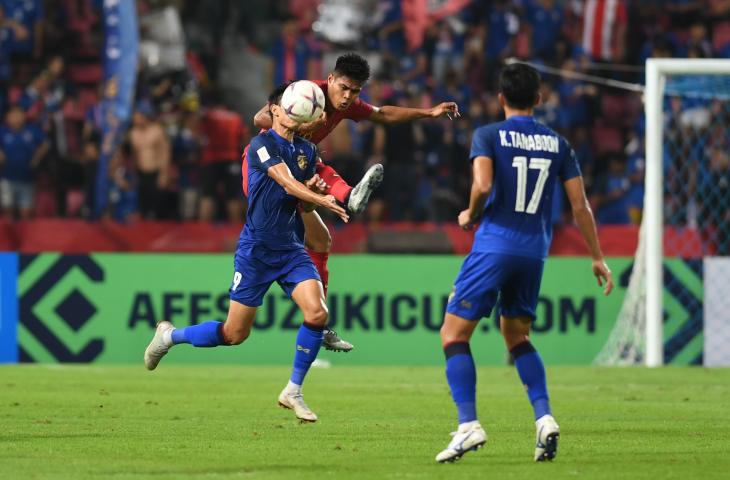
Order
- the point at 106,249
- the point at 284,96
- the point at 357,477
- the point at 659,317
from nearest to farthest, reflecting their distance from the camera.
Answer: the point at 357,477
the point at 284,96
the point at 659,317
the point at 106,249

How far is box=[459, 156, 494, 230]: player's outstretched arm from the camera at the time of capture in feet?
23.3

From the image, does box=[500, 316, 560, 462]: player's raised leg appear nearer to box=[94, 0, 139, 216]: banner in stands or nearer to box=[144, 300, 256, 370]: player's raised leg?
box=[144, 300, 256, 370]: player's raised leg

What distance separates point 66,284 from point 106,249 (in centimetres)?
156

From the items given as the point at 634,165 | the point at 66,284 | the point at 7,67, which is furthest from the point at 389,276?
the point at 7,67

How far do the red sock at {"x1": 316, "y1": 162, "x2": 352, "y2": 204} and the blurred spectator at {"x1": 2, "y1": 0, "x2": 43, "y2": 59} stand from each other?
11.5m

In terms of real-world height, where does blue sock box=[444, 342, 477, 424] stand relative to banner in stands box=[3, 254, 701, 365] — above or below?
A: above

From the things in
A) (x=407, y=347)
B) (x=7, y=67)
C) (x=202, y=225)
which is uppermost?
(x=7, y=67)

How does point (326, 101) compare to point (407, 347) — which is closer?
point (326, 101)

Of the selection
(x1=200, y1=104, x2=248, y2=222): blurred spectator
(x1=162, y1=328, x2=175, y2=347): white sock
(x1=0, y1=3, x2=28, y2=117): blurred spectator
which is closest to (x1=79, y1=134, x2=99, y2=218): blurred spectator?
(x1=200, y1=104, x2=248, y2=222): blurred spectator

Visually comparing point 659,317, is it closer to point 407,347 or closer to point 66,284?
point 407,347

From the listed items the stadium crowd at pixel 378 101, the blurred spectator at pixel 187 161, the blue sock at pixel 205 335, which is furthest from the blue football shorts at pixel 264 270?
the blurred spectator at pixel 187 161

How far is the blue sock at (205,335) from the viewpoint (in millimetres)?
9539

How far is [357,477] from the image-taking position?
679 centimetres

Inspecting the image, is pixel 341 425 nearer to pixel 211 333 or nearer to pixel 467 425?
pixel 211 333
